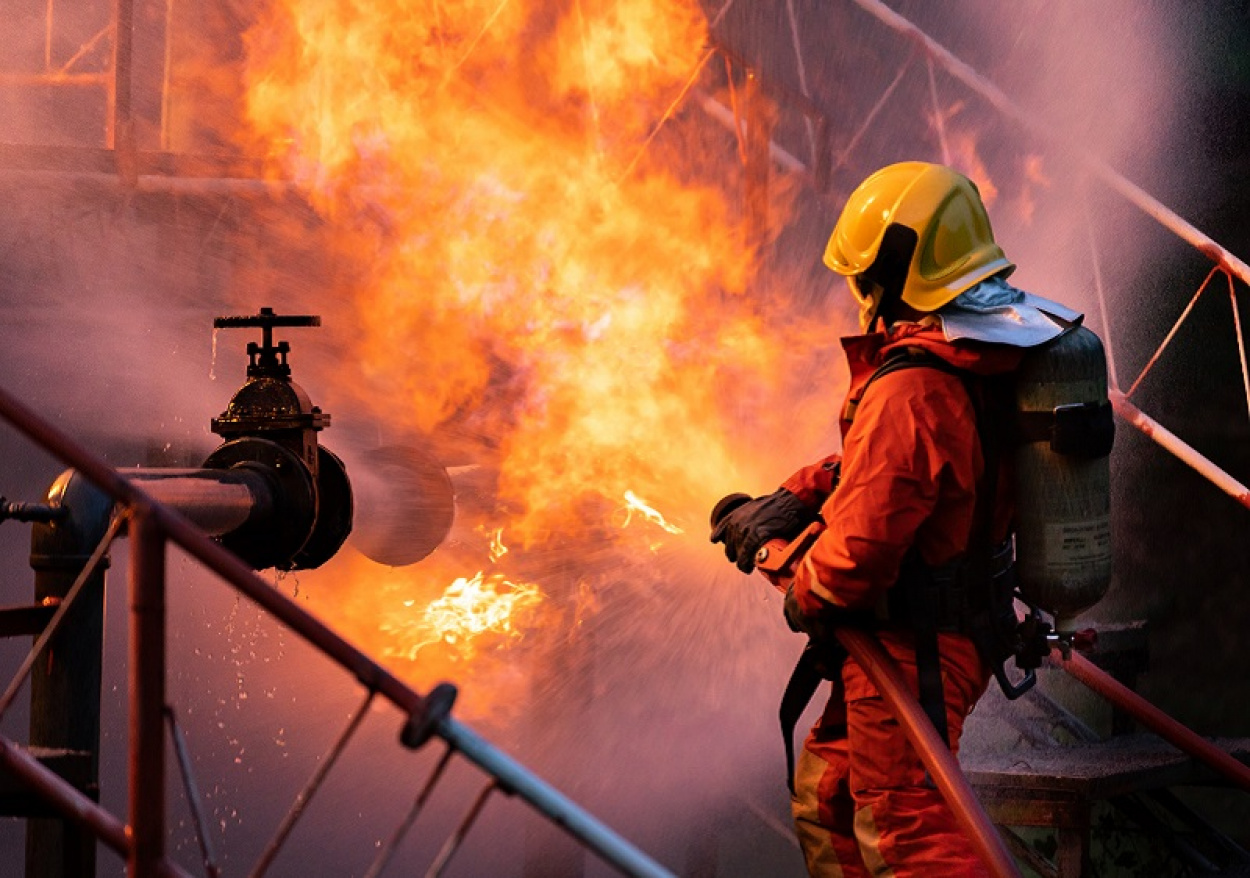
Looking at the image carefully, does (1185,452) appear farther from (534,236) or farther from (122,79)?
(122,79)

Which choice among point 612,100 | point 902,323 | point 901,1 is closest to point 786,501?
point 902,323

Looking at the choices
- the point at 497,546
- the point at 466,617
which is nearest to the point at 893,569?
the point at 497,546

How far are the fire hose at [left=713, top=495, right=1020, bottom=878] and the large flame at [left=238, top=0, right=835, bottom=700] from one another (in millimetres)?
3086

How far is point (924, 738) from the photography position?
3.29 meters

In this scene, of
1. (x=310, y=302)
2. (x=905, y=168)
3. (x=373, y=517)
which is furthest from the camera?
(x=310, y=302)

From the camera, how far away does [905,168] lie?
3738mm

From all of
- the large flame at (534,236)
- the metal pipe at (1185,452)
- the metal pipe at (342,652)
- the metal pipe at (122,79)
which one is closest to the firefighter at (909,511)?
the metal pipe at (342,652)

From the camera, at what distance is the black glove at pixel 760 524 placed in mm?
3834

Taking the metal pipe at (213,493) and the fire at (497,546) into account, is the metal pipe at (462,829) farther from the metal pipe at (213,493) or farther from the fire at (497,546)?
the fire at (497,546)

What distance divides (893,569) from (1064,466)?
51 cm

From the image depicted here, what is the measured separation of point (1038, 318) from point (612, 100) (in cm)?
368

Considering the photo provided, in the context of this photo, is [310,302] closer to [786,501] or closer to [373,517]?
[373,517]

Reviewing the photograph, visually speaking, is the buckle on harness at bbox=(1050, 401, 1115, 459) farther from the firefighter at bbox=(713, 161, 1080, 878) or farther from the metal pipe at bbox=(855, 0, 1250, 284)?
the metal pipe at bbox=(855, 0, 1250, 284)

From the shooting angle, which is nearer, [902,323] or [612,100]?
[902,323]
